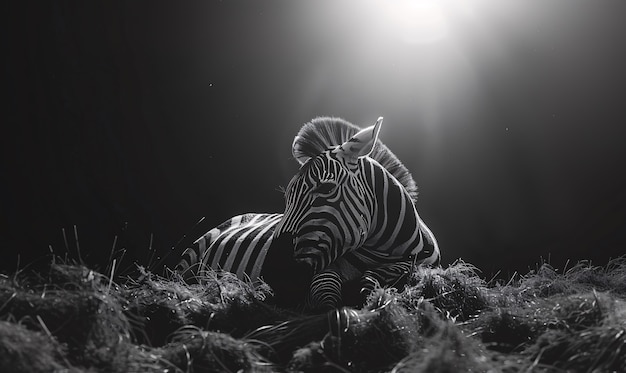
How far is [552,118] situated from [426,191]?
1766 mm

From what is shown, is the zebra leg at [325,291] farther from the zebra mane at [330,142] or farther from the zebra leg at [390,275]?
the zebra mane at [330,142]

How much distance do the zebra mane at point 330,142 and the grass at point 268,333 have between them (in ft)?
6.03

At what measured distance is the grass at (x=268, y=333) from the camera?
2.17 metres

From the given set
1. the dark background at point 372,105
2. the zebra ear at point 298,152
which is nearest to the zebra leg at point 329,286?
the zebra ear at point 298,152

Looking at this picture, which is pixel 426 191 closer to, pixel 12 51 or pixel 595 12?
pixel 595 12

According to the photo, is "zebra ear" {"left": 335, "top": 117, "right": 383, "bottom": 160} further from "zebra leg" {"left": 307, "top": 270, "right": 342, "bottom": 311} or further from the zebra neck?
"zebra leg" {"left": 307, "top": 270, "right": 342, "bottom": 311}

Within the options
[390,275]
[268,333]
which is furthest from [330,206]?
[268,333]

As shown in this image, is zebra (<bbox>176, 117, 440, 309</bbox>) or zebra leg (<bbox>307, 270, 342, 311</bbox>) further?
zebra (<bbox>176, 117, 440, 309</bbox>)

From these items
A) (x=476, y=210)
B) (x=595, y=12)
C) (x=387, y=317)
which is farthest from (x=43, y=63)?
(x=595, y=12)

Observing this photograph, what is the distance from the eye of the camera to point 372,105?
8094 mm

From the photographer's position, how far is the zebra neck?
4699 mm

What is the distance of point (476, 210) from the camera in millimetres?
7984

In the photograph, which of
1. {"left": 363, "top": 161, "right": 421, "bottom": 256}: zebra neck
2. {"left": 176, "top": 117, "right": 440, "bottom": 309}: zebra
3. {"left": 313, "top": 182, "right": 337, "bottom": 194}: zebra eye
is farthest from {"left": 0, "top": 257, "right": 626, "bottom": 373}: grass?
{"left": 363, "top": 161, "right": 421, "bottom": 256}: zebra neck

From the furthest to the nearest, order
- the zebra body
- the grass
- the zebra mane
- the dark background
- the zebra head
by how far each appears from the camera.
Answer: the dark background < the zebra body < the zebra mane < the zebra head < the grass
